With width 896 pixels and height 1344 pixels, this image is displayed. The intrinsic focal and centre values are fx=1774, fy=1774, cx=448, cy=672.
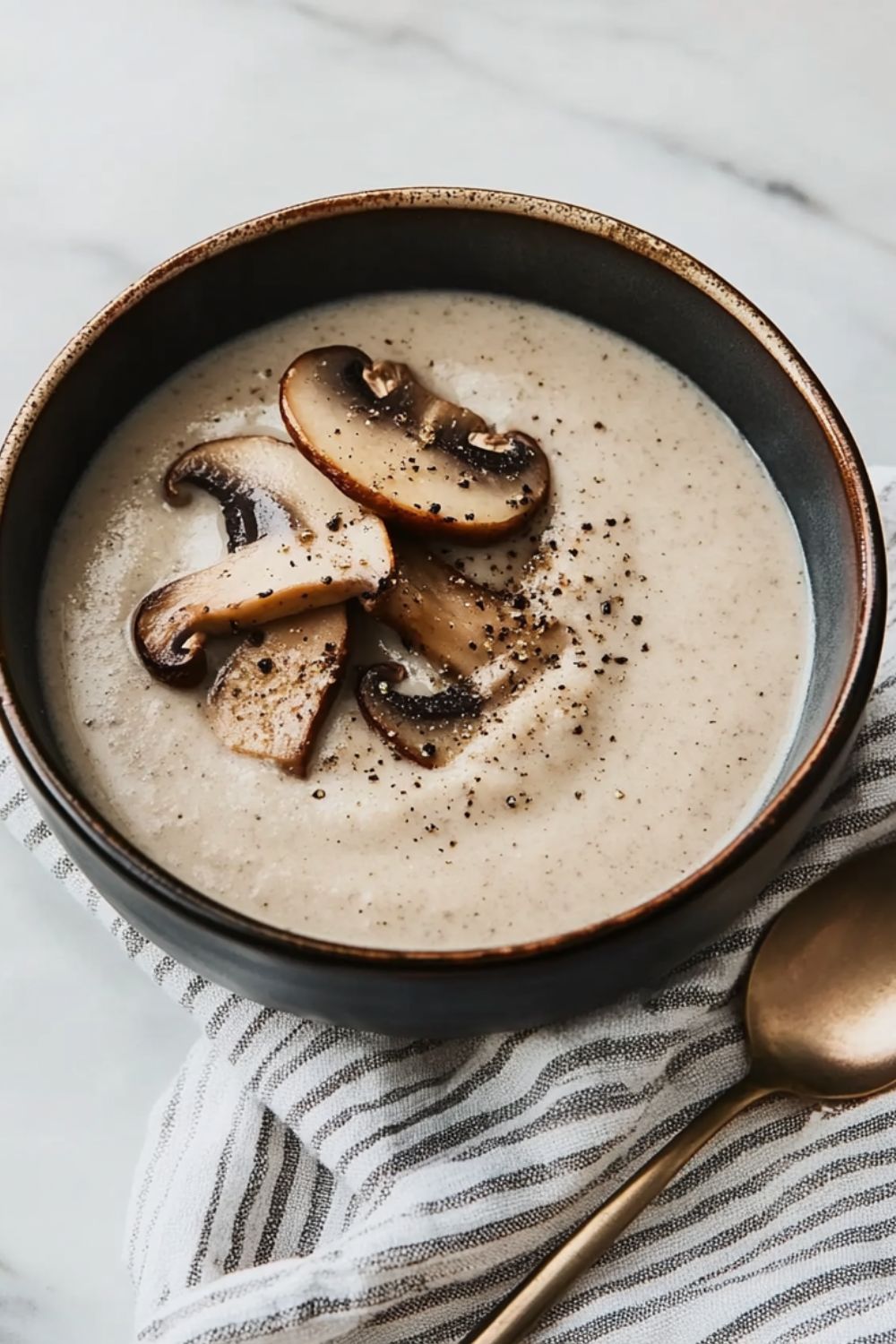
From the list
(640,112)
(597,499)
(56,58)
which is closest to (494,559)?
(597,499)

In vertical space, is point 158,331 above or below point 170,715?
above

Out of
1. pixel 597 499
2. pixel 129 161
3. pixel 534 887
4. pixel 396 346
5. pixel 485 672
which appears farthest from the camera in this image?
pixel 129 161

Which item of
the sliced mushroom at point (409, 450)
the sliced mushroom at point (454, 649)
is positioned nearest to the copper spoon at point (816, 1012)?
the sliced mushroom at point (454, 649)

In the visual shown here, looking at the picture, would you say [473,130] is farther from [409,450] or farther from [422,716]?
[422,716]

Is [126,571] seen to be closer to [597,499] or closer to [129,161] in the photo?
[597,499]

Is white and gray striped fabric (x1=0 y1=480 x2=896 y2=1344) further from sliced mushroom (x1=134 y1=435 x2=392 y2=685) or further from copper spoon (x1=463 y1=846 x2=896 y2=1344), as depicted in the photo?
sliced mushroom (x1=134 y1=435 x2=392 y2=685)

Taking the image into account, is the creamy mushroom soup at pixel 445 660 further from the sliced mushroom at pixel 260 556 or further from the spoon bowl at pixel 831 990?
the spoon bowl at pixel 831 990

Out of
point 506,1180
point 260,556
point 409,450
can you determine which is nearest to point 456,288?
point 409,450
